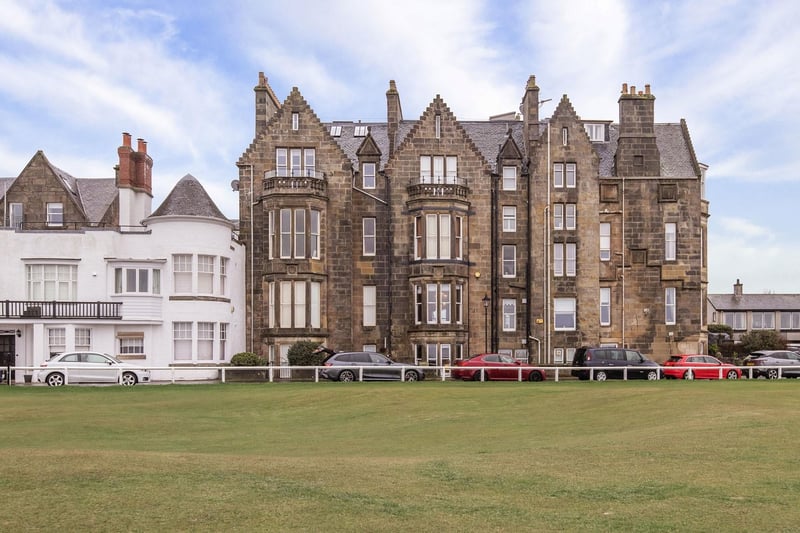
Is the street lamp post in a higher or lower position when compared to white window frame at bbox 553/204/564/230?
lower

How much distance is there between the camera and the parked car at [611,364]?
4359 centimetres

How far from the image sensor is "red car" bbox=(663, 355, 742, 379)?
45.2m

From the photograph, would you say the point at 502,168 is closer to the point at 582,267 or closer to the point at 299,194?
the point at 582,267

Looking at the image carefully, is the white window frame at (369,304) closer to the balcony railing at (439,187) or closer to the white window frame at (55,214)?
the balcony railing at (439,187)

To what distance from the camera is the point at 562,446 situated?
18.7m

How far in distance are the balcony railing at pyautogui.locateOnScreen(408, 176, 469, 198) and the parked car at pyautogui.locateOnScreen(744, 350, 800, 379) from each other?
19492 millimetres

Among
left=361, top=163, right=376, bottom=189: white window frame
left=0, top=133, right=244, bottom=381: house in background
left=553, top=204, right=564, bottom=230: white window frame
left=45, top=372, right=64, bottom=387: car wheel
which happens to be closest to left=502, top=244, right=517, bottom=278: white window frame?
left=553, top=204, right=564, bottom=230: white window frame

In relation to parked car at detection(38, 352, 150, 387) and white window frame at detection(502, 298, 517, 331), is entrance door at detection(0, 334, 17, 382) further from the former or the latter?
white window frame at detection(502, 298, 517, 331)

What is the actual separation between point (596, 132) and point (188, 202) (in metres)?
27.7

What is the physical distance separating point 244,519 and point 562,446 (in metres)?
9.07

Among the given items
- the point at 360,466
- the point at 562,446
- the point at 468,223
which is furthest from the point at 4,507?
the point at 468,223

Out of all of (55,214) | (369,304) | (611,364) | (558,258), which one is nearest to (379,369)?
(611,364)

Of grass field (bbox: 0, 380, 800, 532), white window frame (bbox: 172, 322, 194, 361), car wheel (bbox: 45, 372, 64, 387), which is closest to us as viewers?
grass field (bbox: 0, 380, 800, 532)

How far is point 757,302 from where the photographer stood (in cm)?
10544
